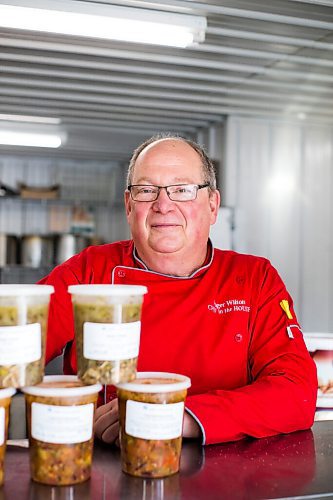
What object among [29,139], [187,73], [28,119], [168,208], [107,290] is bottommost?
[107,290]

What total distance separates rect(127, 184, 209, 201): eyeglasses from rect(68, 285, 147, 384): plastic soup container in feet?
2.77

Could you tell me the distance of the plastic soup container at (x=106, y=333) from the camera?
1.30 metres

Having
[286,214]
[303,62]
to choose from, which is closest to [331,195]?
[286,214]

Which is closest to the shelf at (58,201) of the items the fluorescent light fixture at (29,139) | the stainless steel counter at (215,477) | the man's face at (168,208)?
the fluorescent light fixture at (29,139)

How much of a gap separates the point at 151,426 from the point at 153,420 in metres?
0.01

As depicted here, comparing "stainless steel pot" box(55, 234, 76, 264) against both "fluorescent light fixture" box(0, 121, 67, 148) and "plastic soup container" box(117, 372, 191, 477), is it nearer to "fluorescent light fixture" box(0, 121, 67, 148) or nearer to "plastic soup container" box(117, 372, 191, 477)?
"fluorescent light fixture" box(0, 121, 67, 148)

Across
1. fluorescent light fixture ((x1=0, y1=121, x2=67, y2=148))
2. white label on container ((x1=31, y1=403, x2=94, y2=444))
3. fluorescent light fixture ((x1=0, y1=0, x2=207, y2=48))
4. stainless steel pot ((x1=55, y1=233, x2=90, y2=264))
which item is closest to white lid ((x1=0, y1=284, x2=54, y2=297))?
white label on container ((x1=31, y1=403, x2=94, y2=444))

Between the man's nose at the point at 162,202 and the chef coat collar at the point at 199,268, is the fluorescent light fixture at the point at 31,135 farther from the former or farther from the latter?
the man's nose at the point at 162,202

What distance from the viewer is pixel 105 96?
5938 mm

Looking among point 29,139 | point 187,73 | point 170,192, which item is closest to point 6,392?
point 170,192

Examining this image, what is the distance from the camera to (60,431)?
1264mm

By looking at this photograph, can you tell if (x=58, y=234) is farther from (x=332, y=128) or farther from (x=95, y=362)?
(x=95, y=362)

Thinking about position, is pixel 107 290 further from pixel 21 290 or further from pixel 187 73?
pixel 187 73

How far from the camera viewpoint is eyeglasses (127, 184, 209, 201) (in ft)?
7.07
